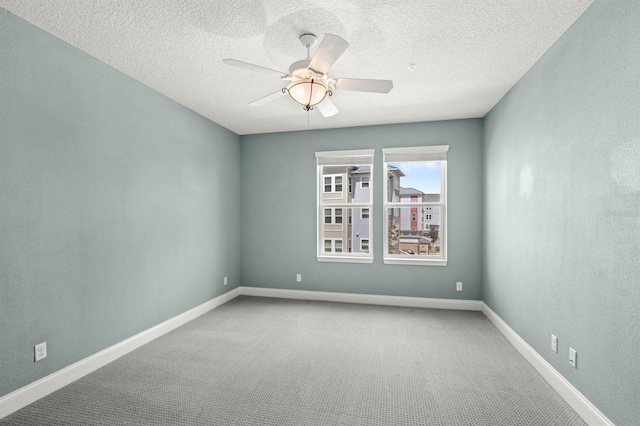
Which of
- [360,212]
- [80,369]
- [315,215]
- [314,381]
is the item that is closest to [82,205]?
[80,369]

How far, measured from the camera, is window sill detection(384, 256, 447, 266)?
462 cm

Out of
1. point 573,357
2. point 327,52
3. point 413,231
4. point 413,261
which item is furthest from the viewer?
point 413,231

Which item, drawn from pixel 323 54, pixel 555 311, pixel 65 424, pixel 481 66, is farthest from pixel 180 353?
pixel 481 66

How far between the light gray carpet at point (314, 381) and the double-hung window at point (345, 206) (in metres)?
1.43

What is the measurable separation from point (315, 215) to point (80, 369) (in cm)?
338

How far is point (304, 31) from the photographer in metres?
2.36

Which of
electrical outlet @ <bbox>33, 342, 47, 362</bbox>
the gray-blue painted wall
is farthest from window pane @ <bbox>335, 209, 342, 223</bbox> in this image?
electrical outlet @ <bbox>33, 342, 47, 362</bbox>

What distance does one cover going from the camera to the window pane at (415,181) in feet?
15.6

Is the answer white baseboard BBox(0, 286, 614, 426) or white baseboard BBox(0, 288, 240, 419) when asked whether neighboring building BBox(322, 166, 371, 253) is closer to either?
white baseboard BBox(0, 286, 614, 426)

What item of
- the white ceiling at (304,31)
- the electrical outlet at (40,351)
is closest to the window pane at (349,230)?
the white ceiling at (304,31)

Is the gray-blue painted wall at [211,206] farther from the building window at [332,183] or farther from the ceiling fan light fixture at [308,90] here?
the ceiling fan light fixture at [308,90]

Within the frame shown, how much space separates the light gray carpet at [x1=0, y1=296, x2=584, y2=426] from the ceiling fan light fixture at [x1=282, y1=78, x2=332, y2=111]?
225cm

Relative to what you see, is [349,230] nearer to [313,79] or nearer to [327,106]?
[327,106]

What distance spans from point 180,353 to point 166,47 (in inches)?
109
